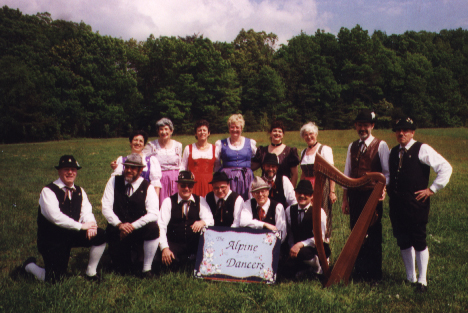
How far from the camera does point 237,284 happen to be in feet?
13.7

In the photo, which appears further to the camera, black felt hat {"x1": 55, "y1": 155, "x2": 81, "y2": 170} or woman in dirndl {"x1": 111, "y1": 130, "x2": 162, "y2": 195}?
woman in dirndl {"x1": 111, "y1": 130, "x2": 162, "y2": 195}

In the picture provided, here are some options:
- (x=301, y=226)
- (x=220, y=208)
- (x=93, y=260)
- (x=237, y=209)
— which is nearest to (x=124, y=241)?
(x=93, y=260)

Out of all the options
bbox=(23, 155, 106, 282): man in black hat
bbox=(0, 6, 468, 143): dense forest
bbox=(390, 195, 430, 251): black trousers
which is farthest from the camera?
bbox=(0, 6, 468, 143): dense forest

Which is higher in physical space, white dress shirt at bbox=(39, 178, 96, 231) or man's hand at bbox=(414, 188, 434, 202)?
man's hand at bbox=(414, 188, 434, 202)

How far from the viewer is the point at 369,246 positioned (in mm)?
4387

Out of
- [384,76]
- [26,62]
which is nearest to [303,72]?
[384,76]

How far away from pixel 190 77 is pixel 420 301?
45.9 m

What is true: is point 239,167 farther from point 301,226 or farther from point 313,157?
point 301,226

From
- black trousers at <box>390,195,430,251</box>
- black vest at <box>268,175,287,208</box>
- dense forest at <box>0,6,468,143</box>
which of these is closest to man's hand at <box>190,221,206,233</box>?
black vest at <box>268,175,287,208</box>

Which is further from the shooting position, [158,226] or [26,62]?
[26,62]

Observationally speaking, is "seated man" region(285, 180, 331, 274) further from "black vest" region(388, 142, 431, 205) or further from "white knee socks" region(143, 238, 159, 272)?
"white knee socks" region(143, 238, 159, 272)

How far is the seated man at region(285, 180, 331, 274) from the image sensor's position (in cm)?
438

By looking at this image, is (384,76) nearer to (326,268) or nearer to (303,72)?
(303,72)

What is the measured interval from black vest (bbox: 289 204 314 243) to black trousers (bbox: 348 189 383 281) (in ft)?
1.78
